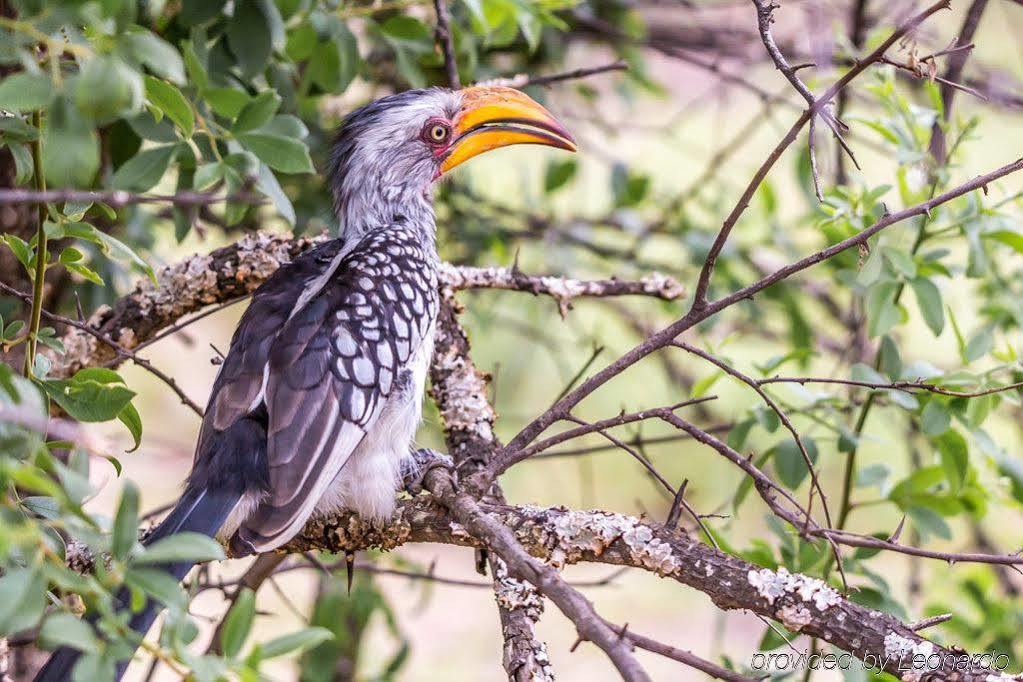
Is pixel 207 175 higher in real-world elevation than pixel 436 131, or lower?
lower

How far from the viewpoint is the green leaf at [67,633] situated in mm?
885

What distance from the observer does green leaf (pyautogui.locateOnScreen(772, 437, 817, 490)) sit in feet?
6.68

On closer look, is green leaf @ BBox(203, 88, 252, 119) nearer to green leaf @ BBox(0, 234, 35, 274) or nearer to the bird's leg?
green leaf @ BBox(0, 234, 35, 274)

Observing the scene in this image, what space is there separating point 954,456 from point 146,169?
4.87 ft

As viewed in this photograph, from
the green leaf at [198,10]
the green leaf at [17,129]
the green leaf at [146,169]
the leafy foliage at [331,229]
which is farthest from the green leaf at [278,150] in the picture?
the green leaf at [17,129]

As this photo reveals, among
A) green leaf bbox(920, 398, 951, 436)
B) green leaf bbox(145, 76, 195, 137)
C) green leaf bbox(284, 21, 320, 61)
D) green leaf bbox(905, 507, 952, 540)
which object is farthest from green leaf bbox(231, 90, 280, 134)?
green leaf bbox(905, 507, 952, 540)

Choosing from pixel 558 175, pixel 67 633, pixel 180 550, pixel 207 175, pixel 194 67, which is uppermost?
pixel 558 175

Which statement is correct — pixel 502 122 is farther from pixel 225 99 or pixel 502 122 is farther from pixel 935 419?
pixel 935 419

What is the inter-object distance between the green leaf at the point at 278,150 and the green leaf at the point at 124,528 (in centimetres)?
86

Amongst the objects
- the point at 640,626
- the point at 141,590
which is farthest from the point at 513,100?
the point at 640,626

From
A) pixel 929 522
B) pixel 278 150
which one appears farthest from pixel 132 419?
pixel 929 522

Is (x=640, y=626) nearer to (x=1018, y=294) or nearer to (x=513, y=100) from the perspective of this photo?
(x=1018, y=294)

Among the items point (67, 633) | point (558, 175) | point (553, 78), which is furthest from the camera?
point (558, 175)

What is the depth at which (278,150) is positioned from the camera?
1.74 metres
